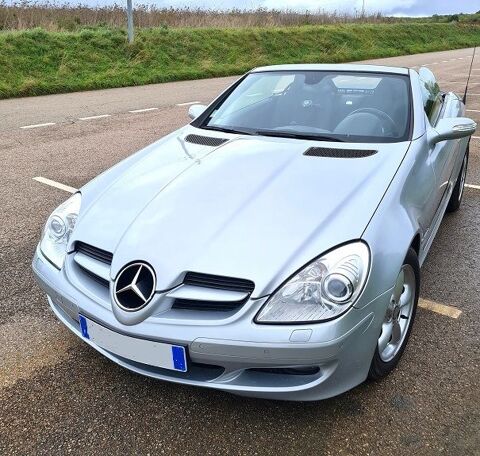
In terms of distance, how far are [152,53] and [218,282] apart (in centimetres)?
1489

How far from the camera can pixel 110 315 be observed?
201cm

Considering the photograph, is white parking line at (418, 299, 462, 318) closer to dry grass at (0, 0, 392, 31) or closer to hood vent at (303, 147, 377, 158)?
hood vent at (303, 147, 377, 158)

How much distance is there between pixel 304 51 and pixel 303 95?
18.7 meters

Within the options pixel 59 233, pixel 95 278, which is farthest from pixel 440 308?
pixel 59 233

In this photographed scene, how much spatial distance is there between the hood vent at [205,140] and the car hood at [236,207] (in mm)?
74

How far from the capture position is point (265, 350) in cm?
182

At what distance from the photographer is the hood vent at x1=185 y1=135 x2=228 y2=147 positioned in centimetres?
303

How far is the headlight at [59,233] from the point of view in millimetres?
2380

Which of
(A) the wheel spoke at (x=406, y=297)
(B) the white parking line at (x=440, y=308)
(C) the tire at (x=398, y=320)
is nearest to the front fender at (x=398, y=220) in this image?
(C) the tire at (x=398, y=320)

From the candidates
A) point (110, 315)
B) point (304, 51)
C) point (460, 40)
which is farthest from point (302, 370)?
point (460, 40)

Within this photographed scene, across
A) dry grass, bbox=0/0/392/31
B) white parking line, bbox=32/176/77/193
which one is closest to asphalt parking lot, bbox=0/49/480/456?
white parking line, bbox=32/176/77/193

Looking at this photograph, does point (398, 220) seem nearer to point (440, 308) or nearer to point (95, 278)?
point (440, 308)

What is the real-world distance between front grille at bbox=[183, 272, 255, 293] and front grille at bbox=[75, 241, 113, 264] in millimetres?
415

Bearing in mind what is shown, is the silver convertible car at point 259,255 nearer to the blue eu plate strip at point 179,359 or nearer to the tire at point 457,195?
the blue eu plate strip at point 179,359
